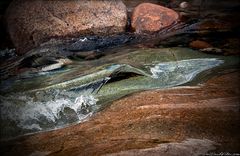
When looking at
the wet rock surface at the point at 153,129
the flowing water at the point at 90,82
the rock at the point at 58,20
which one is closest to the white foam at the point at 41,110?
the flowing water at the point at 90,82

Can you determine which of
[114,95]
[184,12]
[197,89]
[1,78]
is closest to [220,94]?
[197,89]

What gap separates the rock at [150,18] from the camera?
5992 mm

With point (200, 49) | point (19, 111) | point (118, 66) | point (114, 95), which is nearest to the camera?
point (19, 111)

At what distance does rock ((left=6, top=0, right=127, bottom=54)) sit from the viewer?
18.0 ft

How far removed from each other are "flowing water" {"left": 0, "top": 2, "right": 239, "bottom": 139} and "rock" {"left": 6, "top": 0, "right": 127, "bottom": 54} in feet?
3.43

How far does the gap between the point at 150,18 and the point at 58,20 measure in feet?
5.84

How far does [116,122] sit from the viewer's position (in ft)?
9.87

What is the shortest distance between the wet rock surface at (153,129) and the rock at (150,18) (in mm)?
2746

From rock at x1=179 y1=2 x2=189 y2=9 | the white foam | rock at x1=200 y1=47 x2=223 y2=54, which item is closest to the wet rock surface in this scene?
the white foam

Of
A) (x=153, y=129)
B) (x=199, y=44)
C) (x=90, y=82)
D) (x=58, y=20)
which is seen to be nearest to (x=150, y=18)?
(x=199, y=44)

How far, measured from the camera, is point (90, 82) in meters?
3.84

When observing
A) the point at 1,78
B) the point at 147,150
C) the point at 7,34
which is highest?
the point at 7,34

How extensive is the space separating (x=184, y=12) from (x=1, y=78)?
4.31 m

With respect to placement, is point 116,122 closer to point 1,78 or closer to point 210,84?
point 210,84
